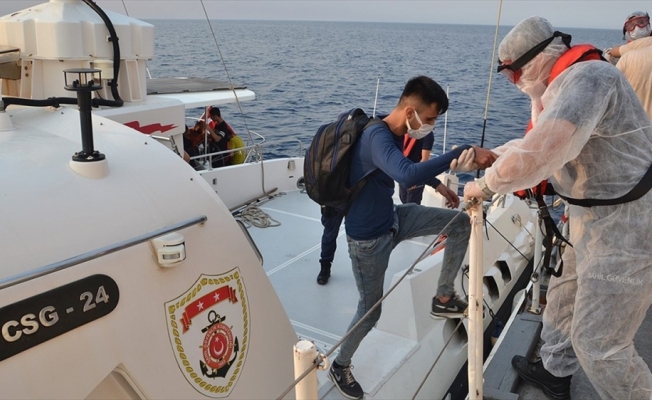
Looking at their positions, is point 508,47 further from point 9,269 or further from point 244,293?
point 9,269

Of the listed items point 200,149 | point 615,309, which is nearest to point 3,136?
point 615,309

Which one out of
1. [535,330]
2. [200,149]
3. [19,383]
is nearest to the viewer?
[19,383]

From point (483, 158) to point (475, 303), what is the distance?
673 mm

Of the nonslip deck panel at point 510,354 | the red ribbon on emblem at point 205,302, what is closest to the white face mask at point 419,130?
the red ribbon on emblem at point 205,302

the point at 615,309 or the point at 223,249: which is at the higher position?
the point at 223,249

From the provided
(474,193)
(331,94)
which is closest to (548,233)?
(474,193)

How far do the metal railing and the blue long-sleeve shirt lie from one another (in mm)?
949

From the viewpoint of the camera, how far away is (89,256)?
203 cm

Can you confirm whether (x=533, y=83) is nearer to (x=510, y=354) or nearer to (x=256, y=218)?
(x=510, y=354)

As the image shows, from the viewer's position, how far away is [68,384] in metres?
1.97

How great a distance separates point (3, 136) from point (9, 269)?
1082mm

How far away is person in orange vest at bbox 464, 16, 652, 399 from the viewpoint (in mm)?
2434

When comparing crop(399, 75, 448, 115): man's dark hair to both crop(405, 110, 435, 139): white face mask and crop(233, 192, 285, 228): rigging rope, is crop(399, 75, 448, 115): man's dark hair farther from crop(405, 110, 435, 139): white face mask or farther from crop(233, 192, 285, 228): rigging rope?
crop(233, 192, 285, 228): rigging rope

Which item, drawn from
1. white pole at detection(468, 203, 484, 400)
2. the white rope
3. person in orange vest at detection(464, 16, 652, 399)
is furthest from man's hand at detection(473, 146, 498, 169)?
the white rope
